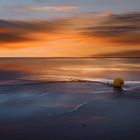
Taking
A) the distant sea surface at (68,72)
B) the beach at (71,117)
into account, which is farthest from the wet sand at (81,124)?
the distant sea surface at (68,72)

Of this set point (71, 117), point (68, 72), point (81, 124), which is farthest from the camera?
point (68, 72)

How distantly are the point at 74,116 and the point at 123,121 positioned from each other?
61.8 inches

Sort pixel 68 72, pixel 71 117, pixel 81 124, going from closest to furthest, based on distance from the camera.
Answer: pixel 81 124
pixel 71 117
pixel 68 72

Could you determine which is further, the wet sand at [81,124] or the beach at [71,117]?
the beach at [71,117]

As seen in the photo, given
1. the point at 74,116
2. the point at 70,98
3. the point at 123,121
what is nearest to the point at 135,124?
the point at 123,121

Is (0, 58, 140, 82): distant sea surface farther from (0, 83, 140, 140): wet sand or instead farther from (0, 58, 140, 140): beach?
(0, 83, 140, 140): wet sand

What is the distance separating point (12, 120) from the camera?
359 inches

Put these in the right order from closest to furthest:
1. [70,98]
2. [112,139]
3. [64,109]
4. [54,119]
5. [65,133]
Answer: [112,139] → [65,133] → [54,119] → [64,109] → [70,98]

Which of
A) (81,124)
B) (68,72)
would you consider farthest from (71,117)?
(68,72)

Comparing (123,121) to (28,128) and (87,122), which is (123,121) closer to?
(87,122)

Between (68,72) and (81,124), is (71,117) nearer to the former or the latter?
(81,124)

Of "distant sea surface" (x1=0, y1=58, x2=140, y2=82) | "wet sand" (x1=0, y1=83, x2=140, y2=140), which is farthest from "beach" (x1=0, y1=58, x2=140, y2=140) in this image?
"distant sea surface" (x1=0, y1=58, x2=140, y2=82)

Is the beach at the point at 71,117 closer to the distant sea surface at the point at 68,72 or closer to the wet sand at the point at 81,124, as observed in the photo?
the wet sand at the point at 81,124

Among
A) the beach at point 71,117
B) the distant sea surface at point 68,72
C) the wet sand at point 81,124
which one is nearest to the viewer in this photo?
the wet sand at point 81,124
